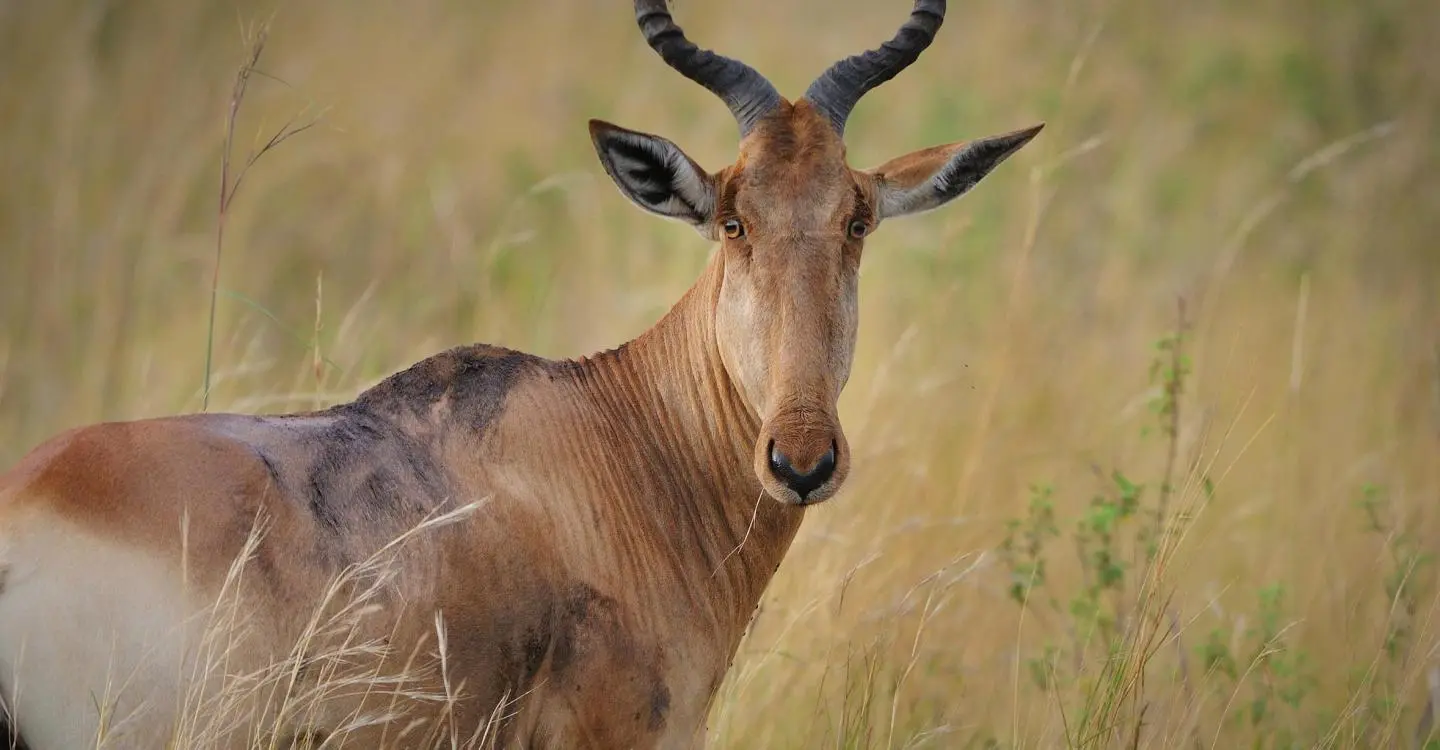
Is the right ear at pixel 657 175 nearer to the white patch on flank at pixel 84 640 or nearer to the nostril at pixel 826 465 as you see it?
the nostril at pixel 826 465

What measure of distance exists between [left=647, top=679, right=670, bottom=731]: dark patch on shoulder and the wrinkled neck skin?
0.31 metres

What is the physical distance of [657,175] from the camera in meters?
5.75

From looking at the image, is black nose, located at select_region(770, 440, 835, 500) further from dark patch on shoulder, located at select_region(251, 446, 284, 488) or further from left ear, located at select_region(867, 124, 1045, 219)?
dark patch on shoulder, located at select_region(251, 446, 284, 488)

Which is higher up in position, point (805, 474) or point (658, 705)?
point (805, 474)

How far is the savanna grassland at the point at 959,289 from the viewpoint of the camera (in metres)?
7.45

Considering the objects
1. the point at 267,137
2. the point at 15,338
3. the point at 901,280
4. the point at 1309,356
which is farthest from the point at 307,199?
the point at 1309,356

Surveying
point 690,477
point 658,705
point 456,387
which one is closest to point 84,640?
point 456,387

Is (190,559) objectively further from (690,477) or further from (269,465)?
(690,477)

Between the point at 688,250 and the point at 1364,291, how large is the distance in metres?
5.23

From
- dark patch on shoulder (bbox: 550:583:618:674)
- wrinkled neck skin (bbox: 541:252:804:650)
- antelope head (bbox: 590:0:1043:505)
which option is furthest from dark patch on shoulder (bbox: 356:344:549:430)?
antelope head (bbox: 590:0:1043:505)

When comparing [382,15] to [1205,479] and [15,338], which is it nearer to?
[15,338]

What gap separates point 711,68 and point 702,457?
1.42 m

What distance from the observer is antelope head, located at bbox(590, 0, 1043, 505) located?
5238 mm

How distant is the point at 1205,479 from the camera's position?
5.90 metres
